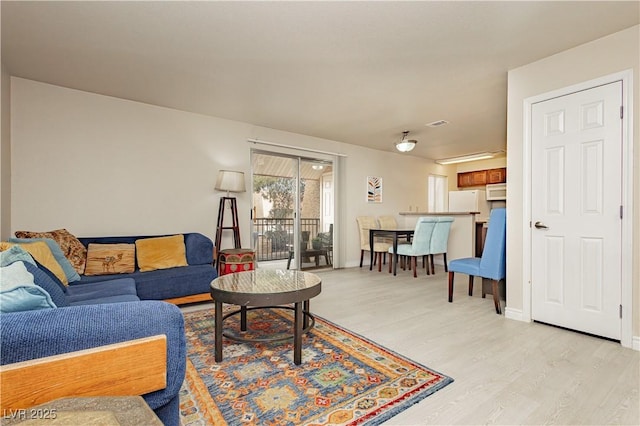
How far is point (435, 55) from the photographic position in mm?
2730

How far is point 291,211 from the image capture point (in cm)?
541

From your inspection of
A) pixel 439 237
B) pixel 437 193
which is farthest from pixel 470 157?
pixel 439 237

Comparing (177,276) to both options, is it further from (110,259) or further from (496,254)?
(496,254)

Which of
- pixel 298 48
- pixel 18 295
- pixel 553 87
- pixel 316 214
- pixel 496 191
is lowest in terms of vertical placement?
pixel 18 295

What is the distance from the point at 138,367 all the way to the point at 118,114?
368 cm

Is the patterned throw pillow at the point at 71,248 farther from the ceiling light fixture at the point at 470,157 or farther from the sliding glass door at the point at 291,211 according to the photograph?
the ceiling light fixture at the point at 470,157

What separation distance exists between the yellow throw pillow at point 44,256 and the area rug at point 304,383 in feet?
3.66

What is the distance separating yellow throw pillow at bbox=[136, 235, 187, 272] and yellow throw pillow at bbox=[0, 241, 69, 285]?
0.86 m

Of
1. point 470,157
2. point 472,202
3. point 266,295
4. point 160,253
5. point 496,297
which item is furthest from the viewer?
point 472,202

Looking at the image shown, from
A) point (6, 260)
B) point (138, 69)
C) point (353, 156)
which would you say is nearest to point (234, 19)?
point (138, 69)

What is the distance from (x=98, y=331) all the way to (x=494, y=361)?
226 cm

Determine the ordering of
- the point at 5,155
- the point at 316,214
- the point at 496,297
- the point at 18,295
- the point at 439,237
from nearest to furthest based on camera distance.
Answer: the point at 18,295 < the point at 5,155 < the point at 496,297 < the point at 439,237 < the point at 316,214

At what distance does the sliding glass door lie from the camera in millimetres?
5039

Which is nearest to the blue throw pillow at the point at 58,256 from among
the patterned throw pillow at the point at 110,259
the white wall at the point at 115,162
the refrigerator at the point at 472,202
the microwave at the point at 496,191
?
the patterned throw pillow at the point at 110,259
